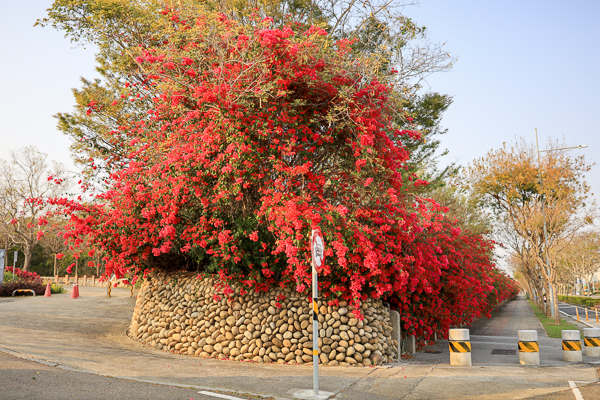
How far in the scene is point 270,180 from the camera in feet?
32.4

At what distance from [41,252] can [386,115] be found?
160 feet

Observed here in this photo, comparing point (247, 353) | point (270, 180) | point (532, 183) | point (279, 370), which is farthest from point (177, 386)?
point (532, 183)

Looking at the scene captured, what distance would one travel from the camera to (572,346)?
1066 centimetres

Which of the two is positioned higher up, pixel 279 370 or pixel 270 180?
pixel 270 180

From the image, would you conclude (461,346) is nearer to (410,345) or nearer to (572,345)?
(410,345)

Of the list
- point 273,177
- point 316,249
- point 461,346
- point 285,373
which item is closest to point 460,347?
point 461,346

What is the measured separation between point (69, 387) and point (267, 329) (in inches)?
174

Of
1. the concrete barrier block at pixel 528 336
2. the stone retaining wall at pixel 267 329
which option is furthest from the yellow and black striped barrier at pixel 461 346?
the concrete barrier block at pixel 528 336

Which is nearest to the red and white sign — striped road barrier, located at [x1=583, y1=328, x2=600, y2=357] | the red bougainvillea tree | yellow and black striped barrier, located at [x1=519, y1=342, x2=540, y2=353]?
the red bougainvillea tree

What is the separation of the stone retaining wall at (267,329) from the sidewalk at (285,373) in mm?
407

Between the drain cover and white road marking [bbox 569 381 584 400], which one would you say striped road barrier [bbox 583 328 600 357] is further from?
white road marking [bbox 569 381 584 400]

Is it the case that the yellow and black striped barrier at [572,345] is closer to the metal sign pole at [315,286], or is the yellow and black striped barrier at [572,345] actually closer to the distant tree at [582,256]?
the metal sign pole at [315,286]

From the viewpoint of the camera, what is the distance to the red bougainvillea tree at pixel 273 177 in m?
9.26

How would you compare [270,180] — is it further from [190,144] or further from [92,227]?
[92,227]
